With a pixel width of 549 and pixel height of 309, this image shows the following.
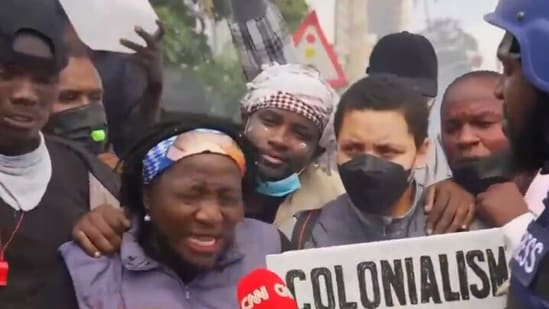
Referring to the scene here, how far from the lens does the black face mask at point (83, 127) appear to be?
15.4ft

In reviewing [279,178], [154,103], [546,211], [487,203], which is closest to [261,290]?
[546,211]

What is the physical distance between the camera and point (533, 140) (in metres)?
3.27

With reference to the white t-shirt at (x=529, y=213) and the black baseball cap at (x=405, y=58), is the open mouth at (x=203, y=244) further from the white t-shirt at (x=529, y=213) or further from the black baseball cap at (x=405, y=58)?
the black baseball cap at (x=405, y=58)

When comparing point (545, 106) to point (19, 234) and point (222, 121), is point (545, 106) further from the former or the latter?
point (19, 234)

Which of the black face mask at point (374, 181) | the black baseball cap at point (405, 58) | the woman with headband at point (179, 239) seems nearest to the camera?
the woman with headband at point (179, 239)

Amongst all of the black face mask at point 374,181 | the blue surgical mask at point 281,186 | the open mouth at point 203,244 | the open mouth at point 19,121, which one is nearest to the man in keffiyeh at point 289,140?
the blue surgical mask at point 281,186

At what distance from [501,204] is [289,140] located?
82cm

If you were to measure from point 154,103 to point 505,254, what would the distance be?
171 cm

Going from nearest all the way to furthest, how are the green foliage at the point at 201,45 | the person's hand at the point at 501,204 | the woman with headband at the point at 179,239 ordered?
the woman with headband at the point at 179,239 < the person's hand at the point at 501,204 < the green foliage at the point at 201,45

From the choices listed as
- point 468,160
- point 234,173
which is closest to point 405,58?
point 468,160

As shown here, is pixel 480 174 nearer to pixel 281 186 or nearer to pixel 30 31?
pixel 281 186

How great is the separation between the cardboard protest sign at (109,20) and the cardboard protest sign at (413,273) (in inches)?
59.3

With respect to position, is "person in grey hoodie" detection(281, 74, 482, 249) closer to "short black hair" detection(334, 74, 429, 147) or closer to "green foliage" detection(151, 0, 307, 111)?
"short black hair" detection(334, 74, 429, 147)

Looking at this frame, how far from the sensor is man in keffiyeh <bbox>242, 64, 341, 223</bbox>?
15.1ft
